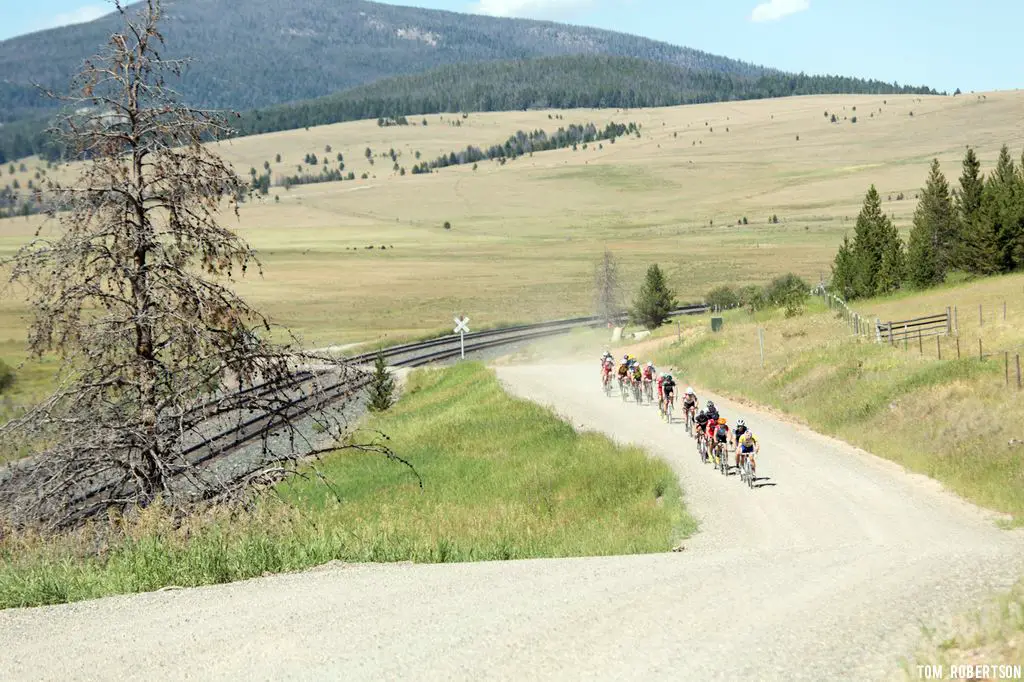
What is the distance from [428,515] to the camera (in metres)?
21.3

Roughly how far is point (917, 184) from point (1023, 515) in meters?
155

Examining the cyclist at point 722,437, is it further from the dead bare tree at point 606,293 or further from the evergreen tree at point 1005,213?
the dead bare tree at point 606,293

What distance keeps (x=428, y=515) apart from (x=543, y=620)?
12.8 metres

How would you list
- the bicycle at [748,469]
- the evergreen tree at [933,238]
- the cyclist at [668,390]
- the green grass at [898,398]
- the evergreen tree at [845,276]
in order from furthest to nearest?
the evergreen tree at [845,276]
the evergreen tree at [933,238]
the cyclist at [668,390]
the bicycle at [748,469]
the green grass at [898,398]

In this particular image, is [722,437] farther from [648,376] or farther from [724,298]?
[724,298]

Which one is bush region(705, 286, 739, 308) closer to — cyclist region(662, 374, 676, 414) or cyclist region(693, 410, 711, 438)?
cyclist region(662, 374, 676, 414)

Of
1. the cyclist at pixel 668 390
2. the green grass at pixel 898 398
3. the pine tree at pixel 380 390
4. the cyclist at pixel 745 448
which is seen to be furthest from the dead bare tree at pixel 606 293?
the cyclist at pixel 745 448

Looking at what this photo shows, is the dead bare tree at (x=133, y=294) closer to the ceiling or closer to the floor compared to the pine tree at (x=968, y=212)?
closer to the ceiling

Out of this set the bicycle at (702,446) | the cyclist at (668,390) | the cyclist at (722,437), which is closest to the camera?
the cyclist at (722,437)

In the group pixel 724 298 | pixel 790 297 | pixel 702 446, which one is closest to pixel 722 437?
pixel 702 446

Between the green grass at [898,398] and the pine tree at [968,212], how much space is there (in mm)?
21260

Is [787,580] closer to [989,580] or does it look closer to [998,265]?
[989,580]

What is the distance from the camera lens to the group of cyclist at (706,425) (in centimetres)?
2062

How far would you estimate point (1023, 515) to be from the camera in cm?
1641
